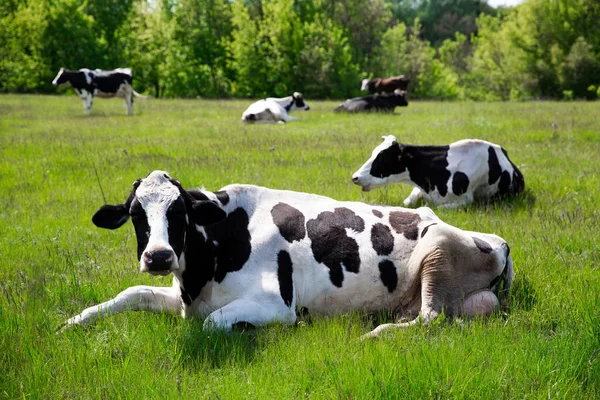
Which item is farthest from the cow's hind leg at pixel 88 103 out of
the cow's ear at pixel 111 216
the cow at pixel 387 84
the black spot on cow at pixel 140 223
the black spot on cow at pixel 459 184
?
the black spot on cow at pixel 140 223

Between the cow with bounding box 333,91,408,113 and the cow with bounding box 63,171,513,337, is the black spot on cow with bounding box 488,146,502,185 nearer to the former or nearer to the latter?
the cow with bounding box 63,171,513,337

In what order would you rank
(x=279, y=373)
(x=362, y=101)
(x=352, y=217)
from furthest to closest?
(x=362, y=101) → (x=352, y=217) → (x=279, y=373)

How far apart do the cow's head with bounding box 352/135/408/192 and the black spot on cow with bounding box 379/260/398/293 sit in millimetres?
4414

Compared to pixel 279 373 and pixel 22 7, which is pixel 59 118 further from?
pixel 22 7

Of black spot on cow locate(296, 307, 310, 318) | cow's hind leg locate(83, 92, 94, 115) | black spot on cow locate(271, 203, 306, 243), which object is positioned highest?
black spot on cow locate(271, 203, 306, 243)

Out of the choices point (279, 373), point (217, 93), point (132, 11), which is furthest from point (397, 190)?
point (132, 11)

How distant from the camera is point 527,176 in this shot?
11.1 metres

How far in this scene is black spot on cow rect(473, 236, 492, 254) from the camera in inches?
205

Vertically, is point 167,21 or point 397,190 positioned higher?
point 167,21

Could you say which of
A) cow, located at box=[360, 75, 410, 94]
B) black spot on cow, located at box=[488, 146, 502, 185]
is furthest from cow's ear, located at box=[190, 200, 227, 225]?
cow, located at box=[360, 75, 410, 94]

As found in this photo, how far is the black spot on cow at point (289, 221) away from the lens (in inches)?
211

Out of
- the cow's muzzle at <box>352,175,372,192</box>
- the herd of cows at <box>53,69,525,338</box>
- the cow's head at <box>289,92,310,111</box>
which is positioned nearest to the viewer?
the herd of cows at <box>53,69,525,338</box>

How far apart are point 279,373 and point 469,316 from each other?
5.98ft

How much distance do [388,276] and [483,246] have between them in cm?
83
